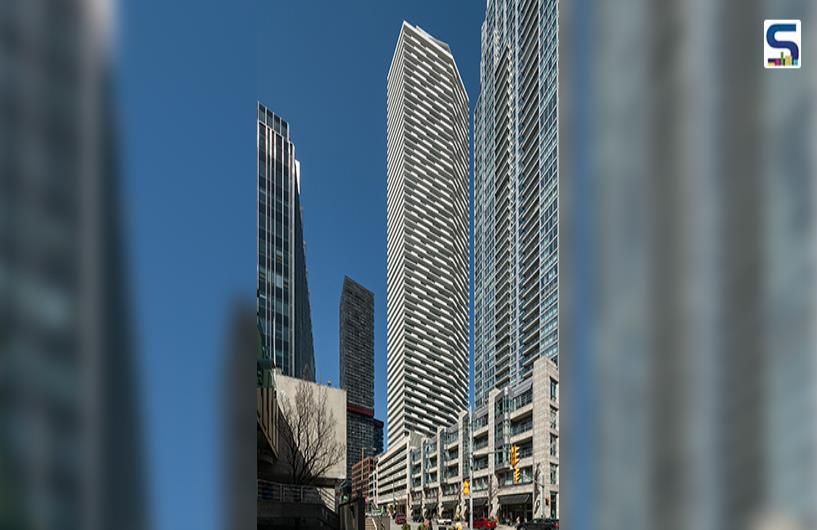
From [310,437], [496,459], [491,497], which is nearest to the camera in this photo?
[310,437]

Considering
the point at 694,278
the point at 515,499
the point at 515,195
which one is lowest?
the point at 515,499

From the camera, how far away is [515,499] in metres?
14.6

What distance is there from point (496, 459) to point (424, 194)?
461 inches

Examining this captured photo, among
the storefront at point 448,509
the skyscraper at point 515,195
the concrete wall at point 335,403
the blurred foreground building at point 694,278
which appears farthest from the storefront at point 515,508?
the blurred foreground building at point 694,278

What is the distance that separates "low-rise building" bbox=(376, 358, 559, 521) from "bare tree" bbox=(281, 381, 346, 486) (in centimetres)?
411

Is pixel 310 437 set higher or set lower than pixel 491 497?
higher

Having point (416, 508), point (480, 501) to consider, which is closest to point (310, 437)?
point (480, 501)

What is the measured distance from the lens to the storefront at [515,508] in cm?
1395

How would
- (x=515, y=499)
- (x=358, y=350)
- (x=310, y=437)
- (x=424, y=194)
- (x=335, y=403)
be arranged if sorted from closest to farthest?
(x=310, y=437), (x=335, y=403), (x=424, y=194), (x=358, y=350), (x=515, y=499)

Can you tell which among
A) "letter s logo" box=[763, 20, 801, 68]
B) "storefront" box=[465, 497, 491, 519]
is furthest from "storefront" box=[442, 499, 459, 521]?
"letter s logo" box=[763, 20, 801, 68]

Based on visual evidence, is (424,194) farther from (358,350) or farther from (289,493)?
(289,493)

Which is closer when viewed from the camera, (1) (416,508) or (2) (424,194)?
(2) (424,194)

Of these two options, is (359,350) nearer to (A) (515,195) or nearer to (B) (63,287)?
(B) (63,287)

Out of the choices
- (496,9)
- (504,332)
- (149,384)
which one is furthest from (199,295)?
(496,9)
